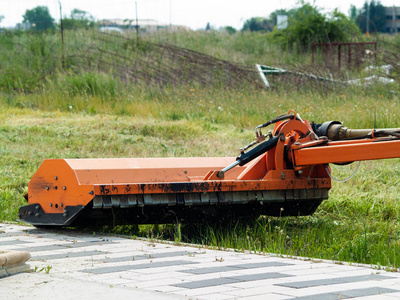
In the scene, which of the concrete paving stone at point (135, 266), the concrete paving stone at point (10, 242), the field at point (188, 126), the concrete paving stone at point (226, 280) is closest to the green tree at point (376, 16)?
the field at point (188, 126)

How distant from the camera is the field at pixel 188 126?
18.0ft

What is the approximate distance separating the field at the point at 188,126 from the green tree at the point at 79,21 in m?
5.54

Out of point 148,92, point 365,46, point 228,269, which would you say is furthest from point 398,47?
point 228,269

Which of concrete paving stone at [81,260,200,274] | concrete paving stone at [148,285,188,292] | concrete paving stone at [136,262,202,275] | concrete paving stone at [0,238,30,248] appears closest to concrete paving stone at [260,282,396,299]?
concrete paving stone at [148,285,188,292]

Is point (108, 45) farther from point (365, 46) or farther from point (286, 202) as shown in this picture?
point (286, 202)

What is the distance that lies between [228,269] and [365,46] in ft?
67.1

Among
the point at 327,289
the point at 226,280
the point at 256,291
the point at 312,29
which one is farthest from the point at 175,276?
the point at 312,29

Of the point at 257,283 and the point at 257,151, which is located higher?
the point at 257,151

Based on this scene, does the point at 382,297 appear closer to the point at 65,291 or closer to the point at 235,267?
the point at 235,267

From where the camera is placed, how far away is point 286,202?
590 centimetres

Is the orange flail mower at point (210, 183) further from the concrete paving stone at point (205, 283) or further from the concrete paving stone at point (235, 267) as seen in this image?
the concrete paving stone at point (205, 283)

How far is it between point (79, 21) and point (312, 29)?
10231 mm

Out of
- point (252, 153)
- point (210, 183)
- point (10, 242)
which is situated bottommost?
point (10, 242)

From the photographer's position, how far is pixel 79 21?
26.5 meters
